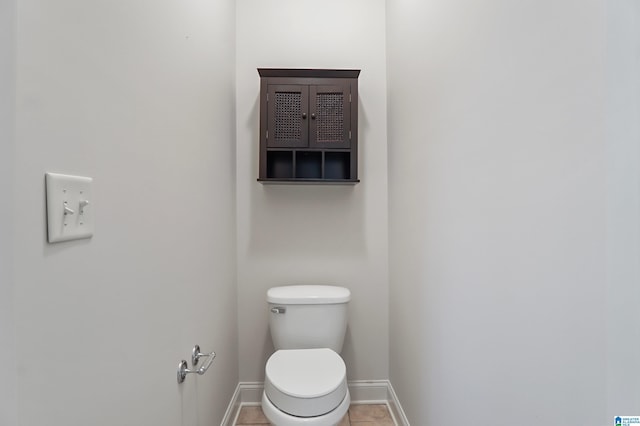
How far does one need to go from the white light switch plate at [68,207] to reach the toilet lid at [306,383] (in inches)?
37.6

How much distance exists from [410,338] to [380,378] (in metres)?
0.59

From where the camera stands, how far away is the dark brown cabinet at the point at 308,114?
1668mm

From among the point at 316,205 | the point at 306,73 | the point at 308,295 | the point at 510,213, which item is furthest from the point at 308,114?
the point at 510,213

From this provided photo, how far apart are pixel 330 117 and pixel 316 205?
0.51 metres

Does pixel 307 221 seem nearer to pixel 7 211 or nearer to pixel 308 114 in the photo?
pixel 308 114

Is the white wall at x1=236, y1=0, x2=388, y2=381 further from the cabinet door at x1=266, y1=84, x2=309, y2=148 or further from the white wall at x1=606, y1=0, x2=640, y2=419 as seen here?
the white wall at x1=606, y1=0, x2=640, y2=419

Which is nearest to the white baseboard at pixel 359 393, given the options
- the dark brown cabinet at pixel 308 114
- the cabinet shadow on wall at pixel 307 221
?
the cabinet shadow on wall at pixel 307 221

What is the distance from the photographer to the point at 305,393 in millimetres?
1167

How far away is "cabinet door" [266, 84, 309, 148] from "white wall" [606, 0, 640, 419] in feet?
4.29

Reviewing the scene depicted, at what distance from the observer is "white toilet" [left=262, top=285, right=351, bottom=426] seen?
117 centimetres

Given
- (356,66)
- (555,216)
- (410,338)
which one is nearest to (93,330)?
(555,216)

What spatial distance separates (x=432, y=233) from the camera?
119 cm

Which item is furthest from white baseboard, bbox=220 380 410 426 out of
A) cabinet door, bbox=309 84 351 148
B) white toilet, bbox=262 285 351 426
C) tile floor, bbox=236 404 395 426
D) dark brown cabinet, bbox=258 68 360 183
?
cabinet door, bbox=309 84 351 148

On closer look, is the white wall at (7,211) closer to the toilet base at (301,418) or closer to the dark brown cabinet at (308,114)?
the toilet base at (301,418)
